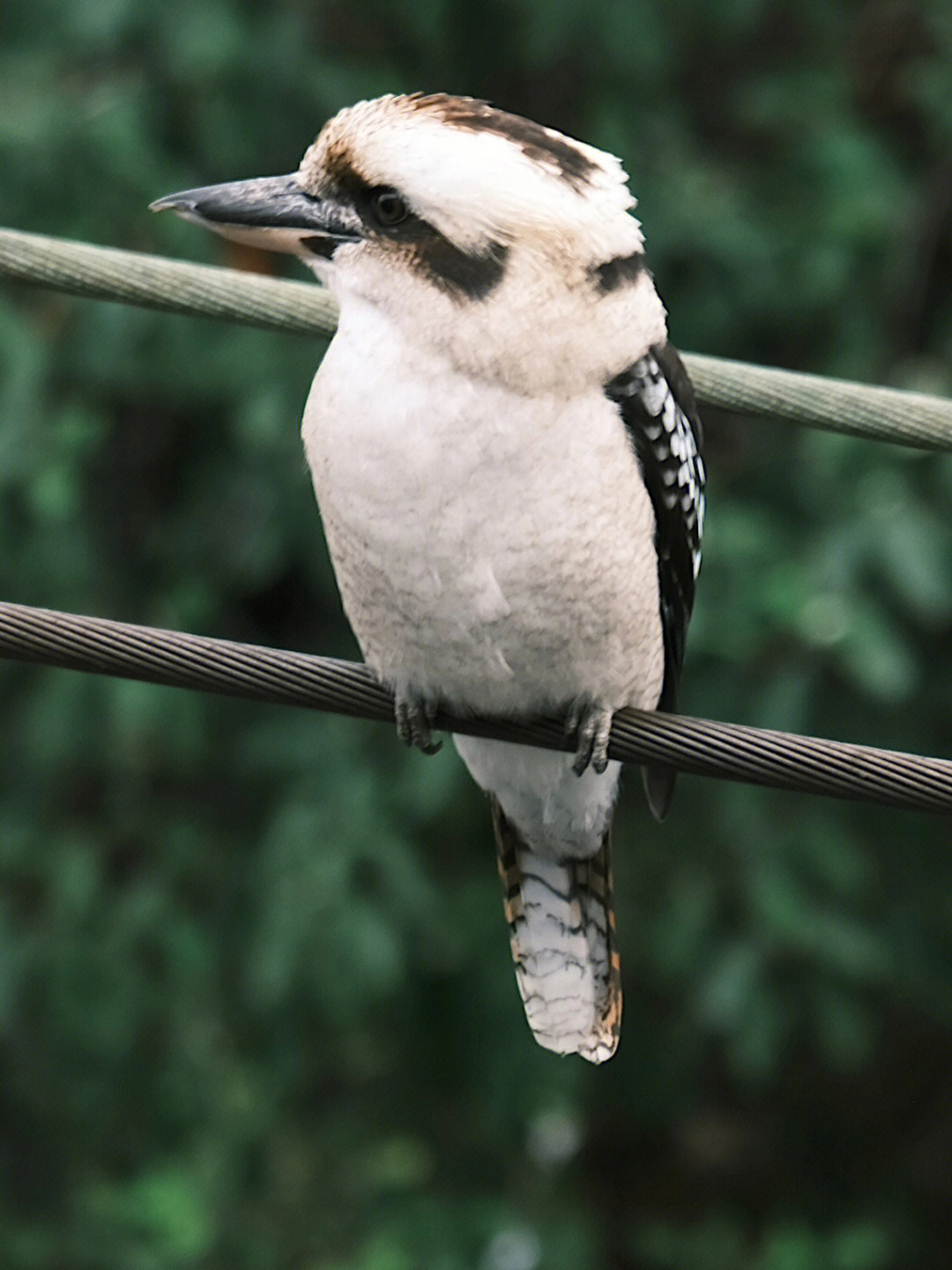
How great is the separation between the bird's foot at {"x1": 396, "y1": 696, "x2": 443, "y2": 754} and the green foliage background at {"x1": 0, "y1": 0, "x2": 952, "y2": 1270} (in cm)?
121

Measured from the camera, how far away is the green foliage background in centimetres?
376

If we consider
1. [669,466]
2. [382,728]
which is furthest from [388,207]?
[382,728]

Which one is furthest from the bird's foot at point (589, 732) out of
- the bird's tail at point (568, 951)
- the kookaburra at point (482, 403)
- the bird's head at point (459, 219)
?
the bird's head at point (459, 219)

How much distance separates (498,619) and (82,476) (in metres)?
2.51

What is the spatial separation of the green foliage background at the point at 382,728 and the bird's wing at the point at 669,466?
83cm

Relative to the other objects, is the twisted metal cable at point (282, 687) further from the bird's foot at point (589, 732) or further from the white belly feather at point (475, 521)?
the bird's foot at point (589, 732)

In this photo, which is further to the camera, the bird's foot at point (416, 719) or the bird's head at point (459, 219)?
the bird's foot at point (416, 719)

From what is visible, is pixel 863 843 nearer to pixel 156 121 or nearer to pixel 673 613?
pixel 673 613

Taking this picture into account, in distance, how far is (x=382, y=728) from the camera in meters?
4.10

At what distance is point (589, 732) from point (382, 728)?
5.71 feet

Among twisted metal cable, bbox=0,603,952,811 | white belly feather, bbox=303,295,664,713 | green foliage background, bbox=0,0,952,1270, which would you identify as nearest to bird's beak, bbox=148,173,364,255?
white belly feather, bbox=303,295,664,713

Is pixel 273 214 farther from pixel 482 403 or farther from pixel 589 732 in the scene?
pixel 589 732

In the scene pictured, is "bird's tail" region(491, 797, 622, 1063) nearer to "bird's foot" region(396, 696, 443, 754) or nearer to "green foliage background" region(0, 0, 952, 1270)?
"bird's foot" region(396, 696, 443, 754)

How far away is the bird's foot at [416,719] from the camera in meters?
2.40
